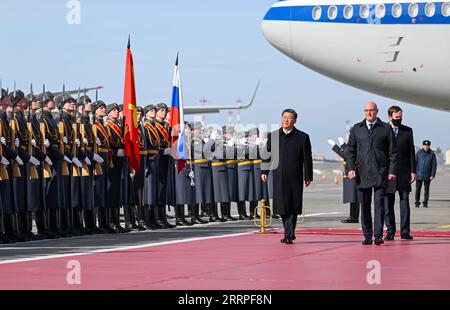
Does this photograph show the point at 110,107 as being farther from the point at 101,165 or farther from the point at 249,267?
the point at 249,267

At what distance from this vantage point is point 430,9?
20.9 metres

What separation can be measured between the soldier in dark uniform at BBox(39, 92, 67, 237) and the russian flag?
302 cm

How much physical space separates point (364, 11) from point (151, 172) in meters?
5.38

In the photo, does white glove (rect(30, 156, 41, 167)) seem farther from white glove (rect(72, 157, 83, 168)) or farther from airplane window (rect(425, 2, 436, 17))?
airplane window (rect(425, 2, 436, 17))

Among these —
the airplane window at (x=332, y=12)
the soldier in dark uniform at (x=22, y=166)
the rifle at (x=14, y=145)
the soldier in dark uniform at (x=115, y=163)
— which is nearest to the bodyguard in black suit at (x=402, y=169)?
the soldier in dark uniform at (x=115, y=163)

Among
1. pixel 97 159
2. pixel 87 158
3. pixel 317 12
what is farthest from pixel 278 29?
pixel 87 158

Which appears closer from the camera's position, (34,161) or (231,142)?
(34,161)

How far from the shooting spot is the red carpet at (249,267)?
988 centimetres

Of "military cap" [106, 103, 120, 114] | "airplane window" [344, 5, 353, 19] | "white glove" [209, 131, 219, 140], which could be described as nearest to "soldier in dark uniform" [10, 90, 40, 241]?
"military cap" [106, 103, 120, 114]

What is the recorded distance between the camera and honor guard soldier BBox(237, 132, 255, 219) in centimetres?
2195

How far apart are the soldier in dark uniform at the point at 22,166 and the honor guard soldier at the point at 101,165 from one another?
57.1 inches

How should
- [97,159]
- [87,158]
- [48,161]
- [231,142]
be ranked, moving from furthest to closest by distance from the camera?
[231,142], [97,159], [87,158], [48,161]

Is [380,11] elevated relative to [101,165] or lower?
Answer: elevated

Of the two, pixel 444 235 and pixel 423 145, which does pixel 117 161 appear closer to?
pixel 444 235
